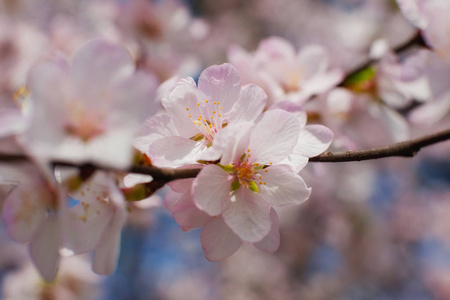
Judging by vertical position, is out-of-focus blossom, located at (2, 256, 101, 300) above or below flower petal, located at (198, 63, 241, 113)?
below

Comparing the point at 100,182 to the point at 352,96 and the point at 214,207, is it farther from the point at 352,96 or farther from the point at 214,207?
the point at 352,96

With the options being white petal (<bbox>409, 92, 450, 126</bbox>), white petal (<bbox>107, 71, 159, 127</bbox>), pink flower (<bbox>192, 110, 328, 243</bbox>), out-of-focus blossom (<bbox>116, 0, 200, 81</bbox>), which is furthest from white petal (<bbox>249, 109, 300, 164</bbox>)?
out-of-focus blossom (<bbox>116, 0, 200, 81</bbox>)

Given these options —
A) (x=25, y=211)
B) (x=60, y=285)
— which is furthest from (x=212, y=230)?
(x=60, y=285)

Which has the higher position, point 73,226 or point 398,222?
point 73,226

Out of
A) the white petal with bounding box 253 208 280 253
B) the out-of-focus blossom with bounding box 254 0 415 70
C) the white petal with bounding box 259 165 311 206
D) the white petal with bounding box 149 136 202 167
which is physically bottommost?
the out-of-focus blossom with bounding box 254 0 415 70

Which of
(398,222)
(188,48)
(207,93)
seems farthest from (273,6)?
(207,93)

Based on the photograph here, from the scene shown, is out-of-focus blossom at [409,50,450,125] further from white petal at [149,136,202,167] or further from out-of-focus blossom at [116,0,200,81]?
out-of-focus blossom at [116,0,200,81]
